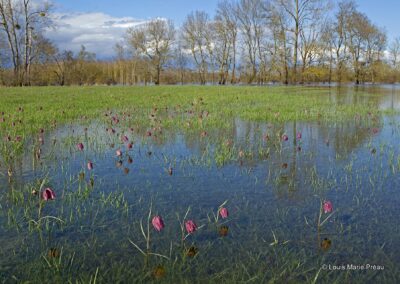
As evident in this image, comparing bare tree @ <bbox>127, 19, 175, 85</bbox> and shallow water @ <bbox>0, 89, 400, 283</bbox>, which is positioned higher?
bare tree @ <bbox>127, 19, 175, 85</bbox>

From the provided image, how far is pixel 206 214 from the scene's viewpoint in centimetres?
283

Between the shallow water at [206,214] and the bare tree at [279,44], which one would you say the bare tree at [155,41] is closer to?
the bare tree at [279,44]

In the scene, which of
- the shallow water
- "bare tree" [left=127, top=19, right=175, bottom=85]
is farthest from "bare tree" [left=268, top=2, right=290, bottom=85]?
the shallow water

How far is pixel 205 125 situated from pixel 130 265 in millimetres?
5874

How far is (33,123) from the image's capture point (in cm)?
769

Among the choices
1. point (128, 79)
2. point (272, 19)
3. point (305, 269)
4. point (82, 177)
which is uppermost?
point (272, 19)

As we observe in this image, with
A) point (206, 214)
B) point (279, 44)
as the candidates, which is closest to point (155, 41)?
point (279, 44)

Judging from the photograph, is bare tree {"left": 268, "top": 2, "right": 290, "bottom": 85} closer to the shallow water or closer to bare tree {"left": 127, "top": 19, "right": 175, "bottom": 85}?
bare tree {"left": 127, "top": 19, "right": 175, "bottom": 85}

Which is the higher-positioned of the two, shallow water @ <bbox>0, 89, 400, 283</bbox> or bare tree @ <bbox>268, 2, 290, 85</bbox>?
bare tree @ <bbox>268, 2, 290, 85</bbox>

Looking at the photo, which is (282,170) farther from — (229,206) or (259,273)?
(259,273)

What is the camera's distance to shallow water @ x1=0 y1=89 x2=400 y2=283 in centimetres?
206

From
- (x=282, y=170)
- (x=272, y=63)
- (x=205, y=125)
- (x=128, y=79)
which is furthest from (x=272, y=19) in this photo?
(x=282, y=170)

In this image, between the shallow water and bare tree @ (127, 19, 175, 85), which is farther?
bare tree @ (127, 19, 175, 85)

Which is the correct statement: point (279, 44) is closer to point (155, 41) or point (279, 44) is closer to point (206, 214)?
point (155, 41)
